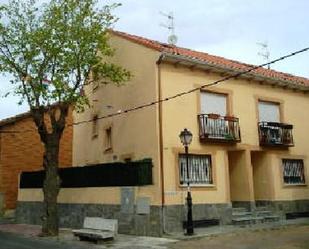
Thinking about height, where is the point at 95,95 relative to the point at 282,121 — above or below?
above

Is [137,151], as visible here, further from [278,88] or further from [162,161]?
[278,88]

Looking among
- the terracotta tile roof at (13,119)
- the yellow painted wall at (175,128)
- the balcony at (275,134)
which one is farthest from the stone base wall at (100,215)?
the balcony at (275,134)

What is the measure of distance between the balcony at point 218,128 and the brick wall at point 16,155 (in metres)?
11.2

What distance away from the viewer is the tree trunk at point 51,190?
1745 cm

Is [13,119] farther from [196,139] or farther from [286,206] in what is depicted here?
[286,206]

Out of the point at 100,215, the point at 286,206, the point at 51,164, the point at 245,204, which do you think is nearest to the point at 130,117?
the point at 51,164

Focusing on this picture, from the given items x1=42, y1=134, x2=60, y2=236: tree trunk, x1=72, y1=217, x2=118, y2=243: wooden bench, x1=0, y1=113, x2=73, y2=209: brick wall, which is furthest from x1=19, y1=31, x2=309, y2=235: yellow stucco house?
x1=0, y1=113, x2=73, y2=209: brick wall

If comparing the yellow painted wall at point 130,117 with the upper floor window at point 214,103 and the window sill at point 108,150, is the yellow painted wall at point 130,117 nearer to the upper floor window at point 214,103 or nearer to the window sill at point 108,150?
the window sill at point 108,150

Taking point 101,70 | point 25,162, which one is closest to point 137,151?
point 101,70

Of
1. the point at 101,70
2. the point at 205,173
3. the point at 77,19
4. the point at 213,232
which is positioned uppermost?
the point at 77,19

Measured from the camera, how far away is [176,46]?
877 inches

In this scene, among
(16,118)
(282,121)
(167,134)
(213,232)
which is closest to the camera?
(213,232)

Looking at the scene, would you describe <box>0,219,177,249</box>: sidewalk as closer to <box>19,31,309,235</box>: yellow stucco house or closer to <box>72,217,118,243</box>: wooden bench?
<box>72,217,118,243</box>: wooden bench

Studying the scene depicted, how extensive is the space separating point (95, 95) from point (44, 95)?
18.3 feet
